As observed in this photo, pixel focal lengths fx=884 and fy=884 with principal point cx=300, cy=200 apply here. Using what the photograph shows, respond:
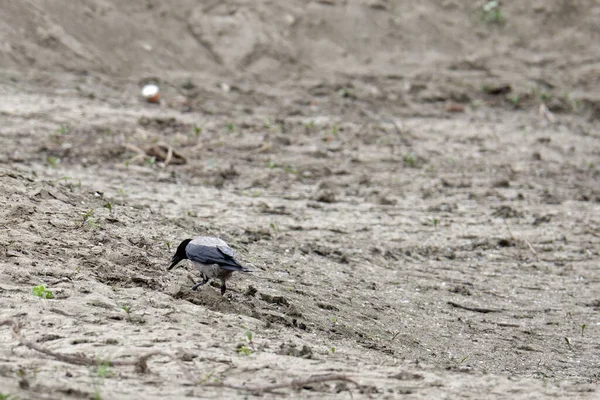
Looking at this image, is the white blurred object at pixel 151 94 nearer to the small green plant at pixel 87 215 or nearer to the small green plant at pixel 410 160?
the small green plant at pixel 410 160

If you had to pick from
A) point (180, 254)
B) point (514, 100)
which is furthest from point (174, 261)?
point (514, 100)

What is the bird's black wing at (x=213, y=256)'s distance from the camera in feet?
15.6

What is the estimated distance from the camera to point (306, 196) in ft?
28.5

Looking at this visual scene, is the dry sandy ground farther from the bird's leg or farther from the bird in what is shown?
the bird

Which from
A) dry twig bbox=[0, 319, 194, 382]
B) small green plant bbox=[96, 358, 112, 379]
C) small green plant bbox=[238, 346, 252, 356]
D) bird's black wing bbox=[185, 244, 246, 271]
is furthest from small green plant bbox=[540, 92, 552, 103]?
small green plant bbox=[96, 358, 112, 379]

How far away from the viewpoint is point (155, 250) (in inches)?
223

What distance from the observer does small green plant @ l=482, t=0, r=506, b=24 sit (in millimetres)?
15766

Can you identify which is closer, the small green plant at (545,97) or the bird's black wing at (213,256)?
the bird's black wing at (213,256)

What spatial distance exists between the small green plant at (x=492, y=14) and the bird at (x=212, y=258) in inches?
472

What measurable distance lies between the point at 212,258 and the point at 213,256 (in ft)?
0.04

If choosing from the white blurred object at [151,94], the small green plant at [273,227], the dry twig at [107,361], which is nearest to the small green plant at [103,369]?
the dry twig at [107,361]

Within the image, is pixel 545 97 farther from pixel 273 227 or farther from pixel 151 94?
pixel 273 227

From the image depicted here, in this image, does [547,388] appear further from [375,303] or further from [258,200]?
[258,200]

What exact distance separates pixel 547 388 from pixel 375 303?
1.88 meters
